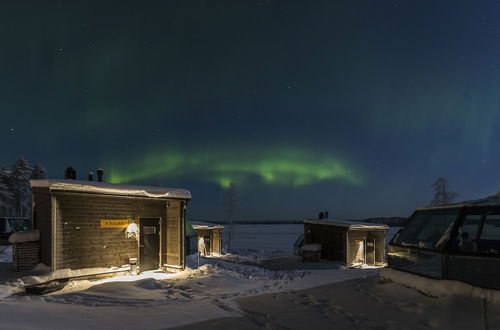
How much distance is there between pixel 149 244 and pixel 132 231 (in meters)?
1.08

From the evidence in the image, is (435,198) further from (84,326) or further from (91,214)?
(84,326)

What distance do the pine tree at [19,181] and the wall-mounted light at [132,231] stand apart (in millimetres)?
46259

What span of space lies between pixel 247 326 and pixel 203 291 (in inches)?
178

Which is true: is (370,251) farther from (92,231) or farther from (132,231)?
(92,231)

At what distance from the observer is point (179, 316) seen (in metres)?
5.82

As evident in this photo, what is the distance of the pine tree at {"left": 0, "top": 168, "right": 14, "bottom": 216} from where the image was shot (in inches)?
1795

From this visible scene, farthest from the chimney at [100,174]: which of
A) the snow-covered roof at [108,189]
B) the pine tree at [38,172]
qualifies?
the pine tree at [38,172]

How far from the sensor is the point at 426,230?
634 centimetres

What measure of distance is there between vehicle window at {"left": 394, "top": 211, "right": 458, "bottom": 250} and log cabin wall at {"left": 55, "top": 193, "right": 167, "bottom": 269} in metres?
9.72

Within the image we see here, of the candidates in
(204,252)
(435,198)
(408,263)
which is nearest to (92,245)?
(408,263)

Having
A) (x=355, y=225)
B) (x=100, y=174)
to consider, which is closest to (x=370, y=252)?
(x=355, y=225)

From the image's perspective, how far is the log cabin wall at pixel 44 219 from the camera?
10.8 metres

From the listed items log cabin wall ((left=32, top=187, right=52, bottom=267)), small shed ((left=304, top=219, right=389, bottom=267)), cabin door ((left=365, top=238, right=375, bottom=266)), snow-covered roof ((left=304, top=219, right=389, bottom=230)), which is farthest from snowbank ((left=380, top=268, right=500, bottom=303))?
cabin door ((left=365, top=238, right=375, bottom=266))

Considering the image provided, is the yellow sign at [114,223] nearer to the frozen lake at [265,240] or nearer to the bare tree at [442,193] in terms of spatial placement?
the frozen lake at [265,240]
